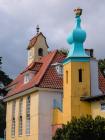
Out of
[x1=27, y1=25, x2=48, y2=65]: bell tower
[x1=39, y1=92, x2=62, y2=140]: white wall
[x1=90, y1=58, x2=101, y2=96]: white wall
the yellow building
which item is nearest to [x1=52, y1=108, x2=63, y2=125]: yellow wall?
the yellow building

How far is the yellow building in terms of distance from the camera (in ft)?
133

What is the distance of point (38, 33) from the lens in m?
56.1

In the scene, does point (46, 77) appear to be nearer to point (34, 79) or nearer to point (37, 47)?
point (34, 79)

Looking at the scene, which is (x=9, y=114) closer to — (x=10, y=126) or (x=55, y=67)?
(x=10, y=126)

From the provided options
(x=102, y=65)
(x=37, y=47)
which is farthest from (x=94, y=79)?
(x=102, y=65)

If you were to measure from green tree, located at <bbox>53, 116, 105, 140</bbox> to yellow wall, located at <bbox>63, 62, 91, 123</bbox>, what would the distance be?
4.88 m

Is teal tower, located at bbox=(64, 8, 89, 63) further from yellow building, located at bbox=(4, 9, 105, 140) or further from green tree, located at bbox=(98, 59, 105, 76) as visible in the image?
green tree, located at bbox=(98, 59, 105, 76)

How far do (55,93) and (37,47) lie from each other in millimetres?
12038

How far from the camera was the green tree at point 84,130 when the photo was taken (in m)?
33.9

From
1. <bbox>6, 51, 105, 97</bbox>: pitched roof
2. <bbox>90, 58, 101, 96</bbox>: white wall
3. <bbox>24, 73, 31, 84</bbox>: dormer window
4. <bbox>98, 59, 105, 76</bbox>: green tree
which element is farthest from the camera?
<bbox>98, 59, 105, 76</bbox>: green tree

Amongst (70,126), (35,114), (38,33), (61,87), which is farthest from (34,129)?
(38,33)

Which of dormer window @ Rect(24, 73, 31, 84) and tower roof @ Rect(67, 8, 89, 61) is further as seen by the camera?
dormer window @ Rect(24, 73, 31, 84)

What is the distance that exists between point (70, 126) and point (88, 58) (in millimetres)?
8901

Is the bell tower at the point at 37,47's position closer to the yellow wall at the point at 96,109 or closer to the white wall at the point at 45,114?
the white wall at the point at 45,114
